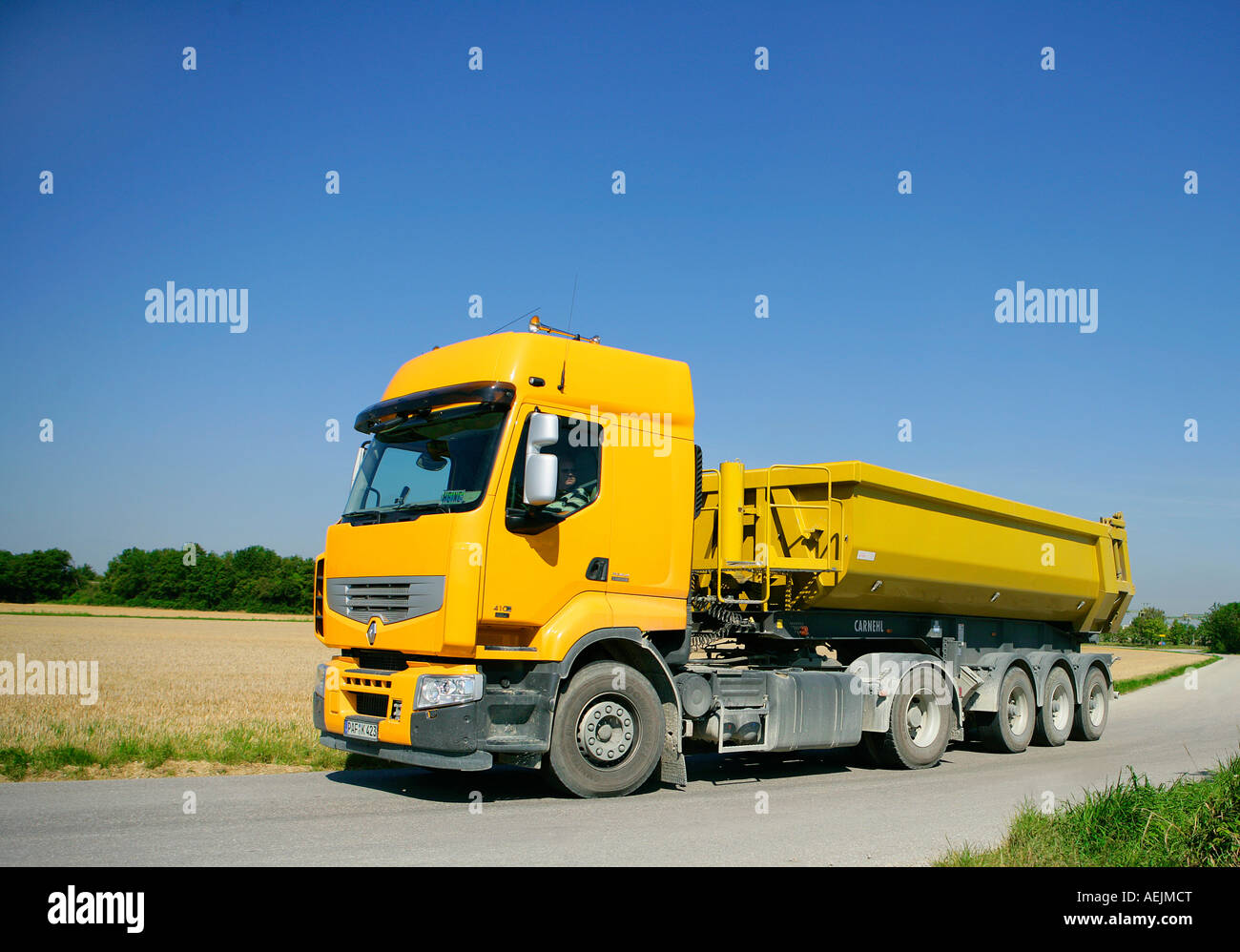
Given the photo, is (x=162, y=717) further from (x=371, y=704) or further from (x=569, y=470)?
(x=569, y=470)

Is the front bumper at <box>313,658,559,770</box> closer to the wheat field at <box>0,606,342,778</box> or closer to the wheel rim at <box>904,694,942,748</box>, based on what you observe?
the wheat field at <box>0,606,342,778</box>

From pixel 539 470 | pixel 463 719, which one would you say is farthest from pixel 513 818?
pixel 539 470

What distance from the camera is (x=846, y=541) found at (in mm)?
10492

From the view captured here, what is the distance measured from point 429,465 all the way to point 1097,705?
40.0 ft

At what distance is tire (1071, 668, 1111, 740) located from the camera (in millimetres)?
15391

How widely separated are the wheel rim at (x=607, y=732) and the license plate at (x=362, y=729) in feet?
5.48

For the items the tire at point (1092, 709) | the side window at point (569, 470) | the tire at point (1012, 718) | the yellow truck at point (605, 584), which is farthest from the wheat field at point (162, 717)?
the tire at point (1092, 709)

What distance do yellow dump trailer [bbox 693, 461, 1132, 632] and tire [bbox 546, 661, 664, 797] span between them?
78.7 inches

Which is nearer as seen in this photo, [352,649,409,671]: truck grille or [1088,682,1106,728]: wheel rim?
[352,649,409,671]: truck grille

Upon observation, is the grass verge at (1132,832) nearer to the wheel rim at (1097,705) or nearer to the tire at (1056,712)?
the tire at (1056,712)

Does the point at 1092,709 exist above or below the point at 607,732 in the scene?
below

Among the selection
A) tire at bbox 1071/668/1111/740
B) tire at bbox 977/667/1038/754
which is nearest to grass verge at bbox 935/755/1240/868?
tire at bbox 977/667/1038/754
